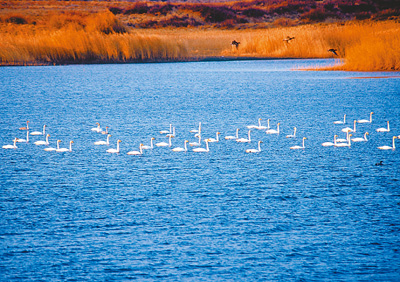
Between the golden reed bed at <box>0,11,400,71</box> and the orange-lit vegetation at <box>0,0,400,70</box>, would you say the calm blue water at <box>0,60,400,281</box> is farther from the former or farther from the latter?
the golden reed bed at <box>0,11,400,71</box>

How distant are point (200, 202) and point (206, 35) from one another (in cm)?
5974

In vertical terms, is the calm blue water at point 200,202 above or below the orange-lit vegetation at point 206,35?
below

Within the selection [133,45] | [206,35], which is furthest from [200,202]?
[206,35]

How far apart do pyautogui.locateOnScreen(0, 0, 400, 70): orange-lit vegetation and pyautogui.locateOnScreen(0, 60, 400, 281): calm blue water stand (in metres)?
19.5

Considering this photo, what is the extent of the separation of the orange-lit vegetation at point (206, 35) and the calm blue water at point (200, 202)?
1952 centimetres

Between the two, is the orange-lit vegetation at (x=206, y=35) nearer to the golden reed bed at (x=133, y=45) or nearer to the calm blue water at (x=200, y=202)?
the golden reed bed at (x=133, y=45)

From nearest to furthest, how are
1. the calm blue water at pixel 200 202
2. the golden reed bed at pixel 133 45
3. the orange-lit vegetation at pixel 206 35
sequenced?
the calm blue water at pixel 200 202 < the orange-lit vegetation at pixel 206 35 < the golden reed bed at pixel 133 45

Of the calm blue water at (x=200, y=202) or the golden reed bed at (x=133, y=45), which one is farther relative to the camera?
the golden reed bed at (x=133, y=45)

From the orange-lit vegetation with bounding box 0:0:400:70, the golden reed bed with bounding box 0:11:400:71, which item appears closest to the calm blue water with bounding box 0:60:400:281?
the orange-lit vegetation with bounding box 0:0:400:70

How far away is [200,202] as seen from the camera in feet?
42.8

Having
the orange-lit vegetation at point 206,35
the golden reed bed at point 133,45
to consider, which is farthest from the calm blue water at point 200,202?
the golden reed bed at point 133,45

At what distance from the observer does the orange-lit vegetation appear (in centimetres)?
4762

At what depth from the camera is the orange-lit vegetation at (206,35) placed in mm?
47625

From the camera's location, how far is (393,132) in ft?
68.8
